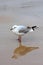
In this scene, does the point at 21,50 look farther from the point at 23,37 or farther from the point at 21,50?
the point at 23,37

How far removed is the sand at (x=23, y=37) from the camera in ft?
11.3

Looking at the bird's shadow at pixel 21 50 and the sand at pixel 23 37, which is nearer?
the sand at pixel 23 37

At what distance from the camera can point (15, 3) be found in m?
7.25

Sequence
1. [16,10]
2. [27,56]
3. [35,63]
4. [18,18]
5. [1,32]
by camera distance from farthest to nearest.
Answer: [16,10]
[18,18]
[1,32]
[27,56]
[35,63]

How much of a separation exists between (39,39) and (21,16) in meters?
1.56

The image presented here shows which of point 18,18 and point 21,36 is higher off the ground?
point 18,18

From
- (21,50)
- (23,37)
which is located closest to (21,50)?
(21,50)

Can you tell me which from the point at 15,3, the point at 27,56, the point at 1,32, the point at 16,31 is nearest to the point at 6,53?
the point at 27,56

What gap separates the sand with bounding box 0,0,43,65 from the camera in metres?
3.45

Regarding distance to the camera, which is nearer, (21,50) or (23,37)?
(21,50)

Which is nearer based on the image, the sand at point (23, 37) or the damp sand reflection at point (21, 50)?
the sand at point (23, 37)

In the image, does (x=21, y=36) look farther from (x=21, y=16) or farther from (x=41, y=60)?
(x=21, y=16)

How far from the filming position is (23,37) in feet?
13.9

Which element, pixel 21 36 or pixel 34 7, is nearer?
pixel 21 36
